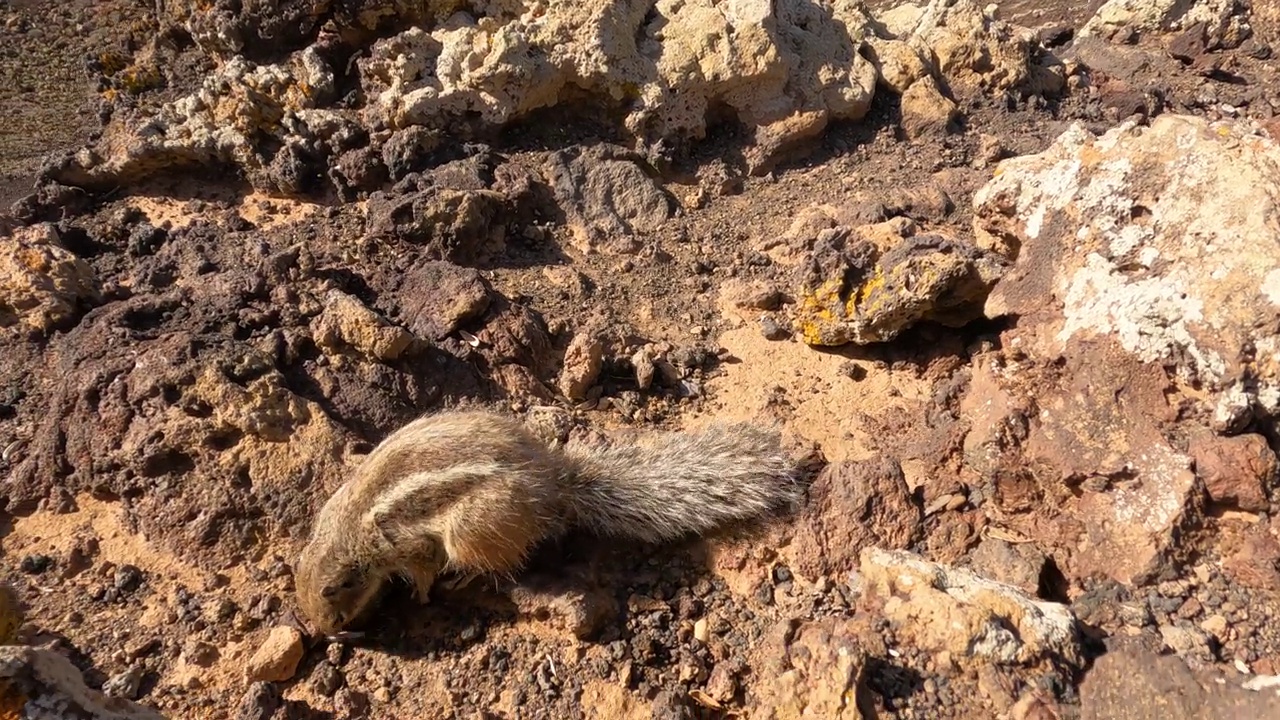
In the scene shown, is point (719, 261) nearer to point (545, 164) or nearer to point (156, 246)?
point (545, 164)

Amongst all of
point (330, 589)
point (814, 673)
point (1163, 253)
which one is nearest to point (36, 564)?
point (330, 589)

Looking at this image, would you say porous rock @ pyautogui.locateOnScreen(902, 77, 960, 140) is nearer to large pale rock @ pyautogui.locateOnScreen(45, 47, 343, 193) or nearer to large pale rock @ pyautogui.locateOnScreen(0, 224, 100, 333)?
large pale rock @ pyautogui.locateOnScreen(45, 47, 343, 193)

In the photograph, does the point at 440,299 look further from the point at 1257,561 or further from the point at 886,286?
the point at 1257,561

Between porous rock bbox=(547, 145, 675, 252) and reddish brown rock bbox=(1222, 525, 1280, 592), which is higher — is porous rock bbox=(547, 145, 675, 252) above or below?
above

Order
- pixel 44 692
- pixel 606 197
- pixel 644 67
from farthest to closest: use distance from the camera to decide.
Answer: pixel 644 67 < pixel 606 197 < pixel 44 692

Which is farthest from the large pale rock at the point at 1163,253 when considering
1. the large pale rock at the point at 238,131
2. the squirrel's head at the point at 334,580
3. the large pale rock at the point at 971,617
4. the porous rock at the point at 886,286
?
the large pale rock at the point at 238,131

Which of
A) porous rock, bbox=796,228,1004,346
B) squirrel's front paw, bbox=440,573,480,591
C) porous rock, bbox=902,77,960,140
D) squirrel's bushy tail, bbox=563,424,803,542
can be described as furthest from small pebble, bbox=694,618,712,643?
porous rock, bbox=902,77,960,140
